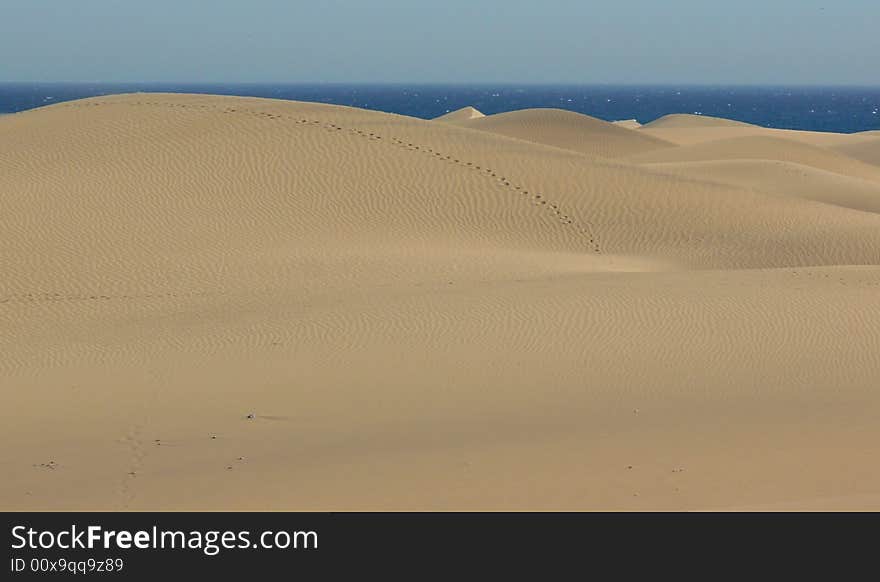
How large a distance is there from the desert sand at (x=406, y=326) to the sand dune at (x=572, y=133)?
21.9 meters

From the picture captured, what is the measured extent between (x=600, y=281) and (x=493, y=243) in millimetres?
5153

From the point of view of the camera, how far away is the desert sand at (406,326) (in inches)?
298

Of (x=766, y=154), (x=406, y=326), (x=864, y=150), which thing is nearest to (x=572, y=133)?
(x=766, y=154)

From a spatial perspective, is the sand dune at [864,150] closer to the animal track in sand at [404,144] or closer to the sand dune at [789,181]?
the sand dune at [789,181]

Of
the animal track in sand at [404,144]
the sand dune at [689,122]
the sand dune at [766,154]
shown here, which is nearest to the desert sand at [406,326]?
the animal track in sand at [404,144]

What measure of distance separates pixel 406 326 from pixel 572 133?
124 ft

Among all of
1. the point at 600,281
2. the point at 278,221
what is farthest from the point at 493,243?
the point at 600,281

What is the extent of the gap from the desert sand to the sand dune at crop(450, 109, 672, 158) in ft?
71.8

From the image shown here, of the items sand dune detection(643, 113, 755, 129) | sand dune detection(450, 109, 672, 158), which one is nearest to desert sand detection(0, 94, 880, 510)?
sand dune detection(450, 109, 672, 158)

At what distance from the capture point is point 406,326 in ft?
38.9

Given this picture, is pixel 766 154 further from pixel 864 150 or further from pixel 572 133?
pixel 864 150

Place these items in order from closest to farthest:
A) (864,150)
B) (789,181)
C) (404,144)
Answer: (404,144) → (789,181) → (864,150)

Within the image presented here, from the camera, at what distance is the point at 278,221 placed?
19.2 meters
